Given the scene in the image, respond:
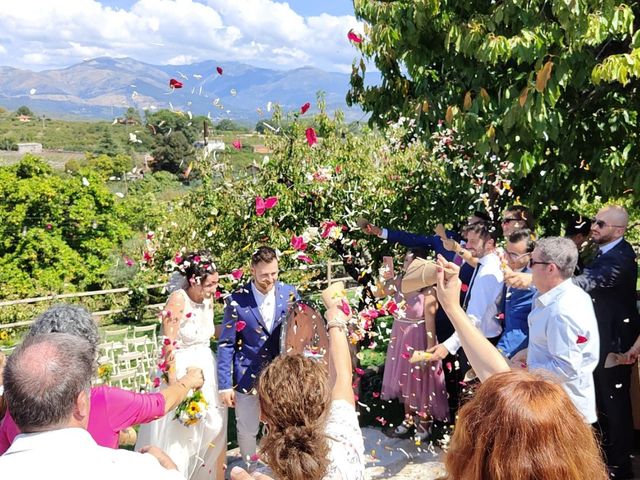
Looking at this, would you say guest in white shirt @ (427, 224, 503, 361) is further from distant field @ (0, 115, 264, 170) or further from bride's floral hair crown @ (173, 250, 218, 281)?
distant field @ (0, 115, 264, 170)

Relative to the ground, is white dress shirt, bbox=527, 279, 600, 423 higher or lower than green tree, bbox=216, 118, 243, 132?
lower

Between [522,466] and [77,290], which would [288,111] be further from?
[77,290]

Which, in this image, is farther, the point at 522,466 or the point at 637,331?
the point at 637,331

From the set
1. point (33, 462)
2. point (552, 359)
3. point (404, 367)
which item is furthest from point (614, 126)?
point (33, 462)

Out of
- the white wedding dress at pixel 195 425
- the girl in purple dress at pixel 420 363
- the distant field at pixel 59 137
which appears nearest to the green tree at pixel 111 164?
the distant field at pixel 59 137

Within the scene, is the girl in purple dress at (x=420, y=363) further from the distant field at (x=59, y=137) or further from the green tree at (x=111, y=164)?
the distant field at (x=59, y=137)

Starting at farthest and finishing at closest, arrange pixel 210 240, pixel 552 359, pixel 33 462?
pixel 210 240 → pixel 552 359 → pixel 33 462

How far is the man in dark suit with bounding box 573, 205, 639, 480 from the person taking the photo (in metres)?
4.82

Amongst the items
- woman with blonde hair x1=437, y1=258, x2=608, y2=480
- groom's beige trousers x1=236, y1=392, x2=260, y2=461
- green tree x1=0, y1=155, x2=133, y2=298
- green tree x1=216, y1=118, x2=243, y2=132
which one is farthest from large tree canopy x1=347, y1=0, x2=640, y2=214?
green tree x1=0, y1=155, x2=133, y2=298

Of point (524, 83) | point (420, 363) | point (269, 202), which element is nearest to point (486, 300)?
point (420, 363)

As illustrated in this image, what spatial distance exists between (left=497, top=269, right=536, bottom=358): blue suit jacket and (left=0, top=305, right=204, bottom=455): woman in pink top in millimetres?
2856

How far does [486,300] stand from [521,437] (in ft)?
11.8

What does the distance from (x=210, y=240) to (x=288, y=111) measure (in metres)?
1.82

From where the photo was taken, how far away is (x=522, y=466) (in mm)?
1635
